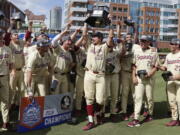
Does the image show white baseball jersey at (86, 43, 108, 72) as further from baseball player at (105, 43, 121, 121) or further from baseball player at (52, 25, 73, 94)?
baseball player at (52, 25, 73, 94)

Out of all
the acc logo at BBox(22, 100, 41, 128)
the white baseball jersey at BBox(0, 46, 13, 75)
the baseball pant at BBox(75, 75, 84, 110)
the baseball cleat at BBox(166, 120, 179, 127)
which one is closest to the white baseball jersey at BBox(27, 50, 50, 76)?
the white baseball jersey at BBox(0, 46, 13, 75)

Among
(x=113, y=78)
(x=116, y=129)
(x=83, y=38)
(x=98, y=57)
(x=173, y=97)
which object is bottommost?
(x=116, y=129)

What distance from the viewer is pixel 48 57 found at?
20.6ft

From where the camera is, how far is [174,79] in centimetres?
614

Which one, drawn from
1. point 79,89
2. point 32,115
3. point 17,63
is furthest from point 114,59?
point 17,63

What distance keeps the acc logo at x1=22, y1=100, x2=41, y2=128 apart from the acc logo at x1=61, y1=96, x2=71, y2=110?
2.44 ft

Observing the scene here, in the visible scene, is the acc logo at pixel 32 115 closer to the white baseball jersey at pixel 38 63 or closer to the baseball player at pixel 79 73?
the white baseball jersey at pixel 38 63

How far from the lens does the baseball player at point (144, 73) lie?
20.8 ft

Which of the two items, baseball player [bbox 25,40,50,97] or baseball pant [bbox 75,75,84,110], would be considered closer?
baseball player [bbox 25,40,50,97]

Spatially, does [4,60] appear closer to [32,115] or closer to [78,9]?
[32,115]

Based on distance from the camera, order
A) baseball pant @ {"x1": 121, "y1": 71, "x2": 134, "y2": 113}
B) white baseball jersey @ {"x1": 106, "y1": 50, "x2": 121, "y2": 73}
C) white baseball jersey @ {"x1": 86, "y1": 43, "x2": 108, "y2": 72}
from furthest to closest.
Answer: baseball pant @ {"x1": 121, "y1": 71, "x2": 134, "y2": 113}, white baseball jersey @ {"x1": 106, "y1": 50, "x2": 121, "y2": 73}, white baseball jersey @ {"x1": 86, "y1": 43, "x2": 108, "y2": 72}

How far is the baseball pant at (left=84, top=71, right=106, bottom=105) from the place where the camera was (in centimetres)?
615

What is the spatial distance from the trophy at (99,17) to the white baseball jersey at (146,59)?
3.72ft

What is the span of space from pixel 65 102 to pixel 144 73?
6.91 ft
